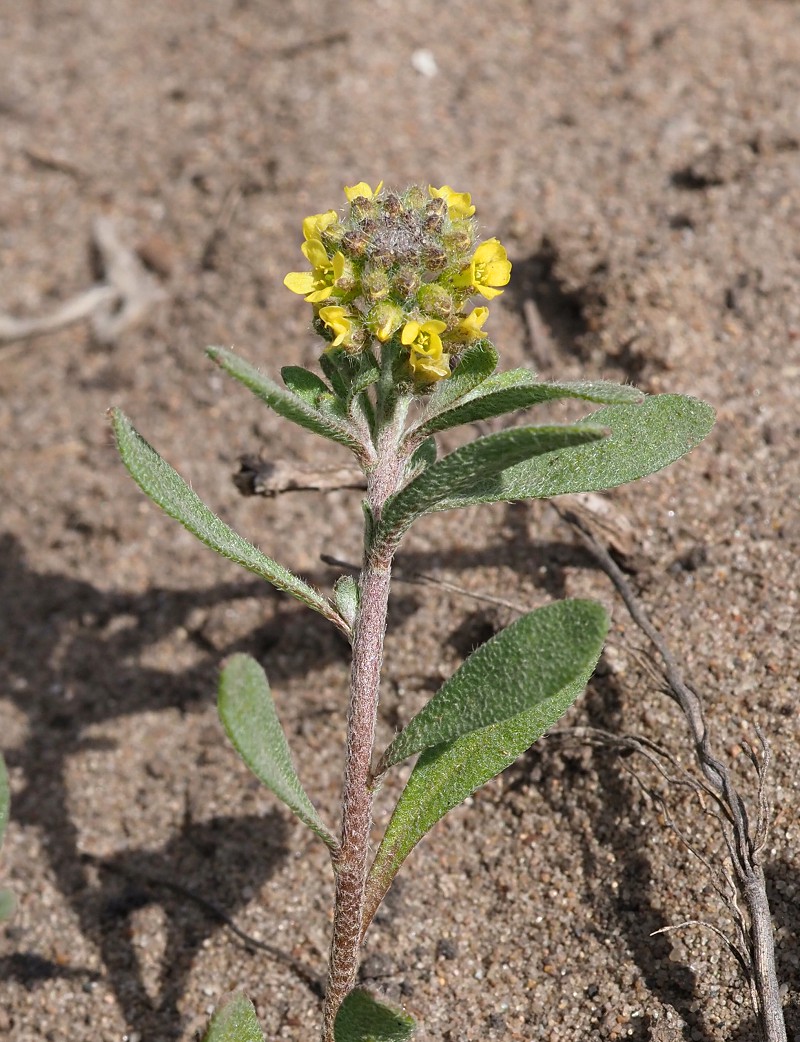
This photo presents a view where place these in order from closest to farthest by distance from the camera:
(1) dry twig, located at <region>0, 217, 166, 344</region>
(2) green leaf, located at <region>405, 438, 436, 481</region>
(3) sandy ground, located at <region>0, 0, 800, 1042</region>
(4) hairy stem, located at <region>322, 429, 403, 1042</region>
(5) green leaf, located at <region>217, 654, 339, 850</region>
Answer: (5) green leaf, located at <region>217, 654, 339, 850</region> < (4) hairy stem, located at <region>322, 429, 403, 1042</region> < (2) green leaf, located at <region>405, 438, 436, 481</region> < (3) sandy ground, located at <region>0, 0, 800, 1042</region> < (1) dry twig, located at <region>0, 217, 166, 344</region>

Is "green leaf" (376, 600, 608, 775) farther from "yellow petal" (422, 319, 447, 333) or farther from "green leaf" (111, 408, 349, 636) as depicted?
"yellow petal" (422, 319, 447, 333)

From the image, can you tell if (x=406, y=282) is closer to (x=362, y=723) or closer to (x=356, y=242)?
(x=356, y=242)

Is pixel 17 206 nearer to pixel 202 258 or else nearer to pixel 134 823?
pixel 202 258

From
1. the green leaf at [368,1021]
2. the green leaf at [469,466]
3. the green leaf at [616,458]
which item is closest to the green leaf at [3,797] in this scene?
the green leaf at [368,1021]

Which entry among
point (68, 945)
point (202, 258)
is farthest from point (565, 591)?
point (202, 258)

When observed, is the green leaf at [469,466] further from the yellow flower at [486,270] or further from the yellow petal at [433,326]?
the yellow flower at [486,270]

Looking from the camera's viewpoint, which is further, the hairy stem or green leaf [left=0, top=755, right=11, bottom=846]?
green leaf [left=0, top=755, right=11, bottom=846]

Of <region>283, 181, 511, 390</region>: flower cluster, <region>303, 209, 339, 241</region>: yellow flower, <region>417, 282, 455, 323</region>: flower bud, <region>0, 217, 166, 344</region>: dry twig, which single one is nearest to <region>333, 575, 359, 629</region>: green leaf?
<region>283, 181, 511, 390</region>: flower cluster
